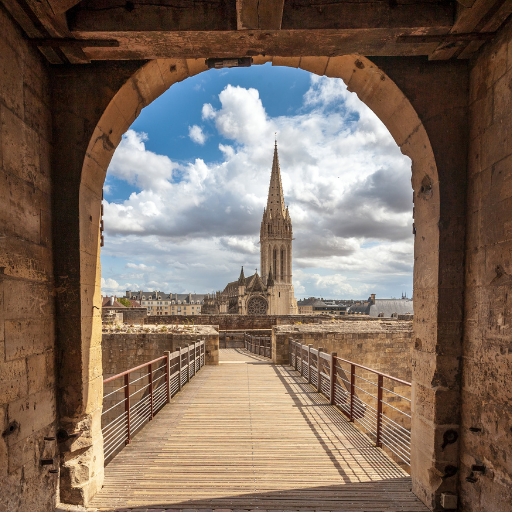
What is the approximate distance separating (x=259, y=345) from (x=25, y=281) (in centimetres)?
1188

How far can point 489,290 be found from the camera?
8.85 feet

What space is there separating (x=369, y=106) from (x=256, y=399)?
5.46 meters

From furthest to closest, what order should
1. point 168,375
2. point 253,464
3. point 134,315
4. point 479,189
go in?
point 134,315 → point 168,375 → point 253,464 → point 479,189

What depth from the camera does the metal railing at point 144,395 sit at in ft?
13.9

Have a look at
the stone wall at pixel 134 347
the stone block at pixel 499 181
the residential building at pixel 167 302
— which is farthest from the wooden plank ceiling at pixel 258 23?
the residential building at pixel 167 302

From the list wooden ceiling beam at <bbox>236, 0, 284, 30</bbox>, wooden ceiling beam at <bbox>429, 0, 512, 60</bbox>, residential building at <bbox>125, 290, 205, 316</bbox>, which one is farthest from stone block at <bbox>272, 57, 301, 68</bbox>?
residential building at <bbox>125, 290, 205, 316</bbox>

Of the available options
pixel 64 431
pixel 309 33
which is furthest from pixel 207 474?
pixel 309 33

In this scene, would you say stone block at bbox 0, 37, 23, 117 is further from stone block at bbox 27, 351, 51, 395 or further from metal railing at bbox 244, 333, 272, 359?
metal railing at bbox 244, 333, 272, 359

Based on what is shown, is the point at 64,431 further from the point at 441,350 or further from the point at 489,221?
the point at 489,221

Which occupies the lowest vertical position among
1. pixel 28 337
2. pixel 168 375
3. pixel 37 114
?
pixel 168 375

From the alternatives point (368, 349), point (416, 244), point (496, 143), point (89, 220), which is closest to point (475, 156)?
point (496, 143)

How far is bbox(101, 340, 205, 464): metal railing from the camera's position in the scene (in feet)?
13.9

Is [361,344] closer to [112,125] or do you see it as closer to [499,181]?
[499,181]

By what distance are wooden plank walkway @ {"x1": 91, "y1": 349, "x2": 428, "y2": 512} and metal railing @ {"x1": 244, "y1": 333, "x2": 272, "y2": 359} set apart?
24.3 feet
